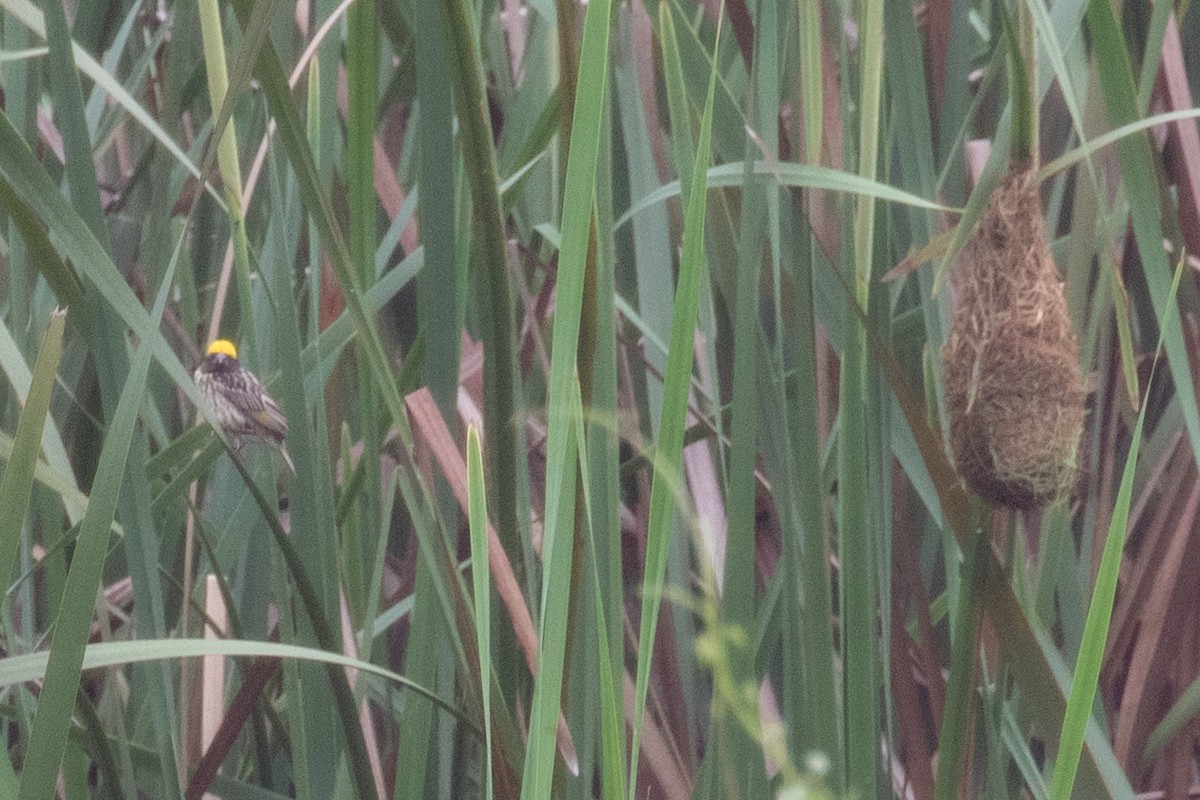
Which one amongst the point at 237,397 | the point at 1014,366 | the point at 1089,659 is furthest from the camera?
the point at 237,397

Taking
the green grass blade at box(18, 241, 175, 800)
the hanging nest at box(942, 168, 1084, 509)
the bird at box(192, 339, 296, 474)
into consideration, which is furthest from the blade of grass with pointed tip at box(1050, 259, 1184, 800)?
the bird at box(192, 339, 296, 474)

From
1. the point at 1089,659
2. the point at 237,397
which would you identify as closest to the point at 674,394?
the point at 1089,659

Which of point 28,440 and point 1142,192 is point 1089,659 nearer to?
point 1142,192

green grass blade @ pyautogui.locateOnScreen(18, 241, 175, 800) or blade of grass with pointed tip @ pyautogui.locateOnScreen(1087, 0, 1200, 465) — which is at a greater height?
blade of grass with pointed tip @ pyautogui.locateOnScreen(1087, 0, 1200, 465)

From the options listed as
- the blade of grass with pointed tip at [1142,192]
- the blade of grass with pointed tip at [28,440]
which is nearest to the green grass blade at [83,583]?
the blade of grass with pointed tip at [28,440]

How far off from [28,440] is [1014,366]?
45 cm

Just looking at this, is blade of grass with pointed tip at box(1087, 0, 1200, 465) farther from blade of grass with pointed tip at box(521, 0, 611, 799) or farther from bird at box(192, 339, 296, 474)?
bird at box(192, 339, 296, 474)

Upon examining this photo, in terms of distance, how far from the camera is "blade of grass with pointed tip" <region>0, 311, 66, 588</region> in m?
0.56

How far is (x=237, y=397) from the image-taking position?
973 millimetres

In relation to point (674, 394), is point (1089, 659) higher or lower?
lower

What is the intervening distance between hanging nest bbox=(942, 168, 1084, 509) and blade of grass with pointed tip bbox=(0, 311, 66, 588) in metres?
0.42

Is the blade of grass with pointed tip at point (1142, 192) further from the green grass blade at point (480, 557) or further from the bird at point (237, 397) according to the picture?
the bird at point (237, 397)

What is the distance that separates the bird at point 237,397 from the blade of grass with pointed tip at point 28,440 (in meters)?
0.31

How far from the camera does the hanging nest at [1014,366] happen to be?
660 mm
